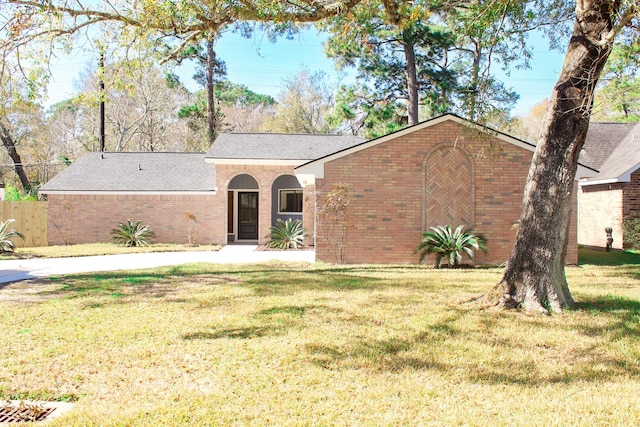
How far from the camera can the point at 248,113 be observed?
134ft

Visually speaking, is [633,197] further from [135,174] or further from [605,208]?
[135,174]

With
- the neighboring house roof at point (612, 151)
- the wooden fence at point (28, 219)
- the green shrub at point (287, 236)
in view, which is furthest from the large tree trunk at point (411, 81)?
the wooden fence at point (28, 219)

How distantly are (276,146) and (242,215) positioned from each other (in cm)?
377

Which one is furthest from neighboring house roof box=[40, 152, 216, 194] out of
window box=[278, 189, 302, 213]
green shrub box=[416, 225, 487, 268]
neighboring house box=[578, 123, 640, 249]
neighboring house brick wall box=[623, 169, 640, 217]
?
neighboring house brick wall box=[623, 169, 640, 217]

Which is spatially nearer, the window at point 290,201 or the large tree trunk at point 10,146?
the window at point 290,201

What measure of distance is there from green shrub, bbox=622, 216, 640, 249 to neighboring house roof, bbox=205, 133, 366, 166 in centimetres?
1100

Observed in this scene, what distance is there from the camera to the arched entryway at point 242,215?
73.5 ft

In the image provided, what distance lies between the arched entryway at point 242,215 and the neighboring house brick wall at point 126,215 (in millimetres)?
1975

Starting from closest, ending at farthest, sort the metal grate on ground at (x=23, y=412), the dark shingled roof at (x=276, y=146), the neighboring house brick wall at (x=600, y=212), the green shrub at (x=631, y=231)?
the metal grate on ground at (x=23, y=412), the green shrub at (x=631, y=231), the neighboring house brick wall at (x=600, y=212), the dark shingled roof at (x=276, y=146)

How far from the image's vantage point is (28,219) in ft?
66.0

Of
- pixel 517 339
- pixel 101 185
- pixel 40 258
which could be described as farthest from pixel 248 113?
pixel 517 339

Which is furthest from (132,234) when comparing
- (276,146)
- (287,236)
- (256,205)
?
(276,146)

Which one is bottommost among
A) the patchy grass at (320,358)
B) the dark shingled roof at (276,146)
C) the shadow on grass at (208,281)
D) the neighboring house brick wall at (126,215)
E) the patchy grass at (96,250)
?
the patchy grass at (320,358)

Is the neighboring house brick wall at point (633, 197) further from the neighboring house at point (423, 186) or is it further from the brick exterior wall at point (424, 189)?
the brick exterior wall at point (424, 189)
